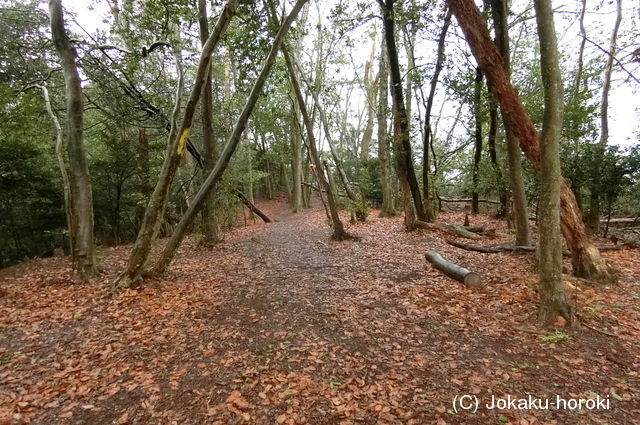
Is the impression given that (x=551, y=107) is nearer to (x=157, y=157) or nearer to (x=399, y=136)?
(x=399, y=136)

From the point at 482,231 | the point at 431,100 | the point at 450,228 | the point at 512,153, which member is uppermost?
the point at 431,100

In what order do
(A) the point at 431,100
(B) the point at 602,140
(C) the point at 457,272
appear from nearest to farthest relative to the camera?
1. (C) the point at 457,272
2. (B) the point at 602,140
3. (A) the point at 431,100

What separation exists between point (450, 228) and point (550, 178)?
6.54 metres

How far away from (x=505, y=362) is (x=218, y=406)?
9.93ft

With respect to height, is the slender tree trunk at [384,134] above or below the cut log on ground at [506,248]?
above

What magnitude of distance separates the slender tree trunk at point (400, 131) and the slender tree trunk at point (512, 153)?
3175 millimetres

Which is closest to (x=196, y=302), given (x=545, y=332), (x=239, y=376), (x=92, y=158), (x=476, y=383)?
(x=239, y=376)

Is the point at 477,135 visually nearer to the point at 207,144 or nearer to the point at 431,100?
the point at 431,100

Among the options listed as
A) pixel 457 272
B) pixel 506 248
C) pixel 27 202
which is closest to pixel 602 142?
pixel 506 248

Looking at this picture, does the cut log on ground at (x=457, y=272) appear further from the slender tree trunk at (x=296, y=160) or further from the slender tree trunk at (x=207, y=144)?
the slender tree trunk at (x=296, y=160)

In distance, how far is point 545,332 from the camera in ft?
13.4

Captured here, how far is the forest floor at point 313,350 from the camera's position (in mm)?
3014

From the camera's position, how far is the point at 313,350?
3996 mm

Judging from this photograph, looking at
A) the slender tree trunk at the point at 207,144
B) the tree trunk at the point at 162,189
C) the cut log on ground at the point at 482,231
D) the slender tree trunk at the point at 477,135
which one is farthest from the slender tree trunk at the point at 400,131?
the tree trunk at the point at 162,189
